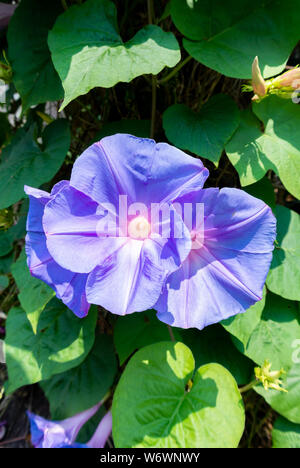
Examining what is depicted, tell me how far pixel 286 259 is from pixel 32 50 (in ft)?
3.17

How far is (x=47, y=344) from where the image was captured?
3.60 feet

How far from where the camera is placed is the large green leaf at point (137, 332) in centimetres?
115

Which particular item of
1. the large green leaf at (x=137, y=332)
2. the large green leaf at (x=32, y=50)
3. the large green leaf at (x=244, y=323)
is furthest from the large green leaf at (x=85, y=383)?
the large green leaf at (x=32, y=50)

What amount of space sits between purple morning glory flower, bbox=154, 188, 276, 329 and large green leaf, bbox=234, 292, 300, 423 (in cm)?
33

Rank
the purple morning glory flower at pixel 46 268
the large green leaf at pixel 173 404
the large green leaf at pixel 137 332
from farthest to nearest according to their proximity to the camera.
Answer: the large green leaf at pixel 137 332 < the large green leaf at pixel 173 404 < the purple morning glory flower at pixel 46 268

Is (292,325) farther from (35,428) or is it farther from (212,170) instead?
(35,428)

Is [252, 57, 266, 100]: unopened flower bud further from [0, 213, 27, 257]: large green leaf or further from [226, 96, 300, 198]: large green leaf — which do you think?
[0, 213, 27, 257]: large green leaf

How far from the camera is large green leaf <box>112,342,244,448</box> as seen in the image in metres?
0.92

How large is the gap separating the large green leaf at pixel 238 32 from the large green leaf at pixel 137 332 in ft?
2.49

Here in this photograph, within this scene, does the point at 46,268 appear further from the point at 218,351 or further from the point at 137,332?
the point at 218,351

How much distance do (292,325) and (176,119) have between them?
28.0 inches

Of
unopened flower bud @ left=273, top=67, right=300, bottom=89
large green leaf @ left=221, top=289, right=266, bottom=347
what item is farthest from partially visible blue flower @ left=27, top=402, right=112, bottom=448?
unopened flower bud @ left=273, top=67, right=300, bottom=89

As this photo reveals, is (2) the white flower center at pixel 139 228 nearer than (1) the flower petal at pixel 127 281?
No

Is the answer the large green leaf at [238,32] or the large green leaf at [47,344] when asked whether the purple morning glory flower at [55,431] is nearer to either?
the large green leaf at [47,344]
